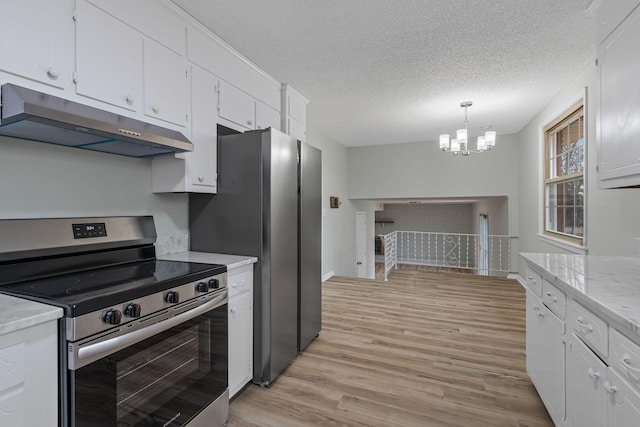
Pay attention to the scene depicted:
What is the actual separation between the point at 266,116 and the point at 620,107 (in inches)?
102

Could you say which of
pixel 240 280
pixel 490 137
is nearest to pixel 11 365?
pixel 240 280

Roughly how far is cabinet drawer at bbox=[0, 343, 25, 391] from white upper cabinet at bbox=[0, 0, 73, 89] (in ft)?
3.43

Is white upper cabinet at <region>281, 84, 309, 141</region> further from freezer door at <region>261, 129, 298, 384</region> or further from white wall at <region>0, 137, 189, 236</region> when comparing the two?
white wall at <region>0, 137, 189, 236</region>

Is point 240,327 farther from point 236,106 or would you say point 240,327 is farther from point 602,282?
point 602,282

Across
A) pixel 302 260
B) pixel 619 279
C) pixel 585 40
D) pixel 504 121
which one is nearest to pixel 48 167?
pixel 302 260

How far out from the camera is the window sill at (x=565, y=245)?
2915 mm

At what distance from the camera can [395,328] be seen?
3.29 meters

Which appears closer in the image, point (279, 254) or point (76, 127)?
point (76, 127)

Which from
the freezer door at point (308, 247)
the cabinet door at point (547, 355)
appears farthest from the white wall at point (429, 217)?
the cabinet door at point (547, 355)

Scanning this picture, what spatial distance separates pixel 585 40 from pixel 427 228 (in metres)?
9.17

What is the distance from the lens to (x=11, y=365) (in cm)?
96

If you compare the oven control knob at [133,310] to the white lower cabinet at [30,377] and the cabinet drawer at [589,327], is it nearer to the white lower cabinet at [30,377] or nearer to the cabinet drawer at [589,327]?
the white lower cabinet at [30,377]

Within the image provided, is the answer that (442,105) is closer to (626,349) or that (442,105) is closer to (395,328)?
(395,328)

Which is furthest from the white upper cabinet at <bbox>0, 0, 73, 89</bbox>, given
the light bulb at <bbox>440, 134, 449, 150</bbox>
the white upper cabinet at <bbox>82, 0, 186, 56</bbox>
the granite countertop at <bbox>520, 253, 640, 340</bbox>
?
the light bulb at <bbox>440, 134, 449, 150</bbox>
